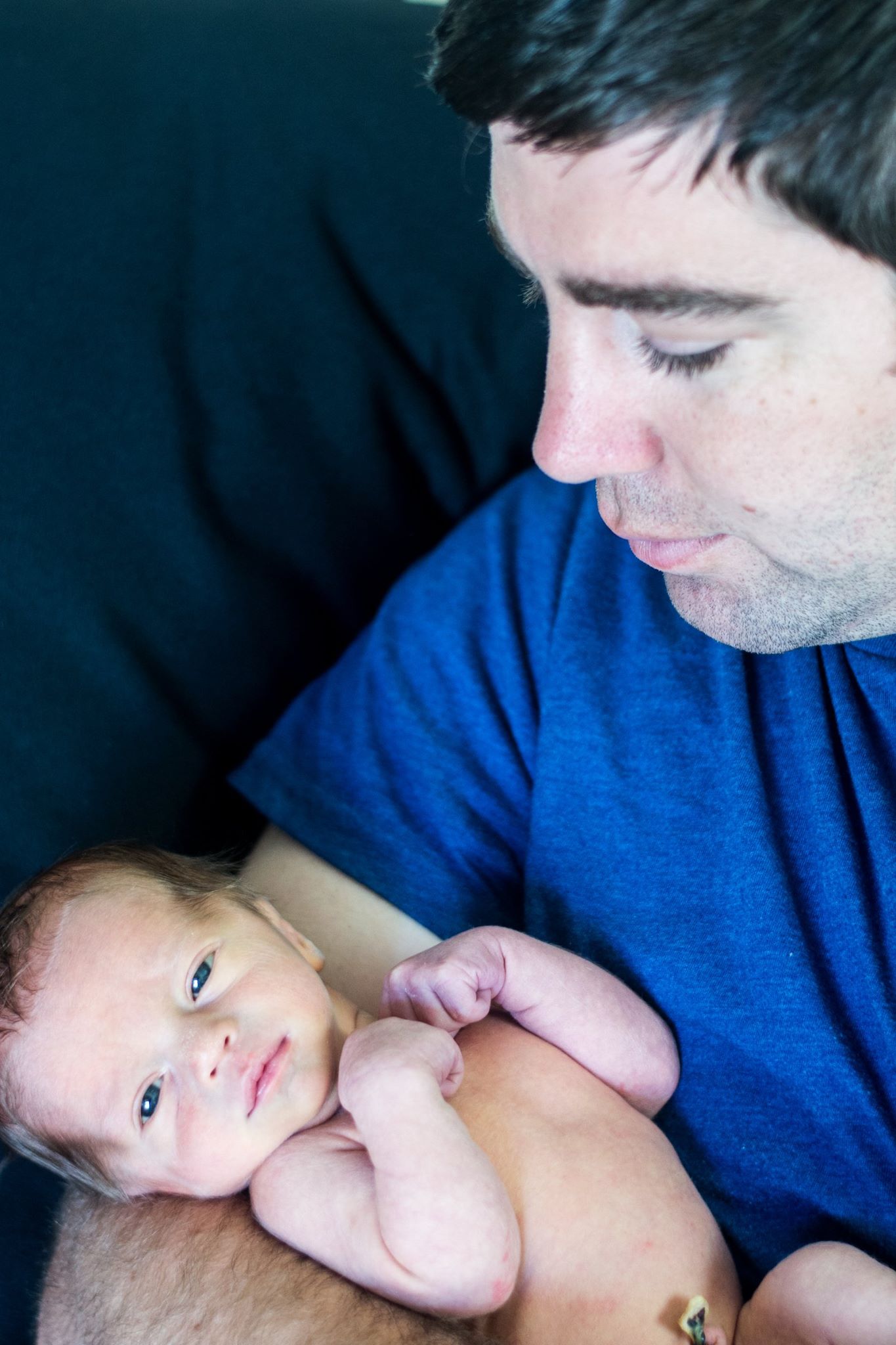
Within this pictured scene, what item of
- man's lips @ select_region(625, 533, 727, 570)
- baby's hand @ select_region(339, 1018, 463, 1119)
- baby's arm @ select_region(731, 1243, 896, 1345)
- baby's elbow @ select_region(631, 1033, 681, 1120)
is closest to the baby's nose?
baby's hand @ select_region(339, 1018, 463, 1119)

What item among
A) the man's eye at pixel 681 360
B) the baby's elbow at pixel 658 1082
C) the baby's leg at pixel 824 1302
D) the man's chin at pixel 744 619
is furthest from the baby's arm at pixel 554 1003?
the man's eye at pixel 681 360

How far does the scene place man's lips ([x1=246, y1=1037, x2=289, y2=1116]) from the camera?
1225 millimetres

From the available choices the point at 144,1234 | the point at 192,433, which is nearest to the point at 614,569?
the point at 192,433

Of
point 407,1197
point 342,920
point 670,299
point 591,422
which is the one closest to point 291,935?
point 342,920

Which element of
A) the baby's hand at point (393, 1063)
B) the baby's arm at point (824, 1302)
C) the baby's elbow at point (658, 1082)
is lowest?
the baby's arm at point (824, 1302)

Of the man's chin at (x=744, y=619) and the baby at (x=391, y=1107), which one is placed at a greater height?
the man's chin at (x=744, y=619)

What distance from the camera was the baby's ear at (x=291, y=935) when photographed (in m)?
1.40

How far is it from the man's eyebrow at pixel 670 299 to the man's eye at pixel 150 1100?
34.2 inches

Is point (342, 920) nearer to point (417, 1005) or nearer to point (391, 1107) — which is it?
point (417, 1005)

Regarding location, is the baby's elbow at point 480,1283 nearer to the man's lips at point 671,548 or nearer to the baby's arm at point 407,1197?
the baby's arm at point 407,1197

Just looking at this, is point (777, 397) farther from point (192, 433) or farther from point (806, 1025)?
point (192, 433)

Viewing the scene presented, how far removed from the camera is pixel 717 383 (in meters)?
1.02

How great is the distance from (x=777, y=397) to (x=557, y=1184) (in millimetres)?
780

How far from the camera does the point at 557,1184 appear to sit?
3.97 ft
